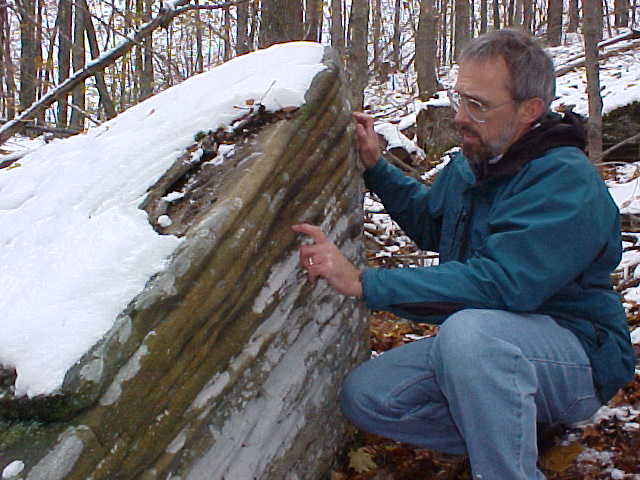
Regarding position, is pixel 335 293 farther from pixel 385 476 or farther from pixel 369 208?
pixel 369 208

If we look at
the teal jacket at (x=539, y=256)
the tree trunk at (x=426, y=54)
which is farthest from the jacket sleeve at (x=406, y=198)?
the tree trunk at (x=426, y=54)

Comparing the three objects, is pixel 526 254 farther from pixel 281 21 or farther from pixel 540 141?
pixel 281 21

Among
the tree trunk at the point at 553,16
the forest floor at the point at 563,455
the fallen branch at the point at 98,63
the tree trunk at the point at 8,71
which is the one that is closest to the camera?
the forest floor at the point at 563,455

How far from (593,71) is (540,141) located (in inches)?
113

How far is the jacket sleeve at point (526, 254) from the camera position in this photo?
1.87 meters

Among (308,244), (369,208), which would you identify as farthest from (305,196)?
(369,208)

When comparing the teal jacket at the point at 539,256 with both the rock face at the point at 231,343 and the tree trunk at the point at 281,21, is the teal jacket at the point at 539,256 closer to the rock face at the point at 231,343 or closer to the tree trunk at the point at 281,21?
the rock face at the point at 231,343

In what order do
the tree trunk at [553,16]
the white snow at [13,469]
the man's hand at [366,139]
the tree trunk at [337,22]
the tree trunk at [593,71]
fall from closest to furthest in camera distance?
the white snow at [13,469]
the man's hand at [366,139]
the tree trunk at [593,71]
the tree trunk at [337,22]
the tree trunk at [553,16]

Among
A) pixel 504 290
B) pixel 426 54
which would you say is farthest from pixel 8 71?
pixel 426 54

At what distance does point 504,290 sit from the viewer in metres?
1.92

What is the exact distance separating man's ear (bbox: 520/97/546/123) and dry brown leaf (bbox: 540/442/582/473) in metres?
1.32

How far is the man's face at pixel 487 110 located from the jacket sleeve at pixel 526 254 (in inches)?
7.2

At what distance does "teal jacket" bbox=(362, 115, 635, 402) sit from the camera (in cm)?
188

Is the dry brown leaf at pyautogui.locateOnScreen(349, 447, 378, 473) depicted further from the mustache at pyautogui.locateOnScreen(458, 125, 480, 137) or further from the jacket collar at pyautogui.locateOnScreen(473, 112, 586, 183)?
the mustache at pyautogui.locateOnScreen(458, 125, 480, 137)
